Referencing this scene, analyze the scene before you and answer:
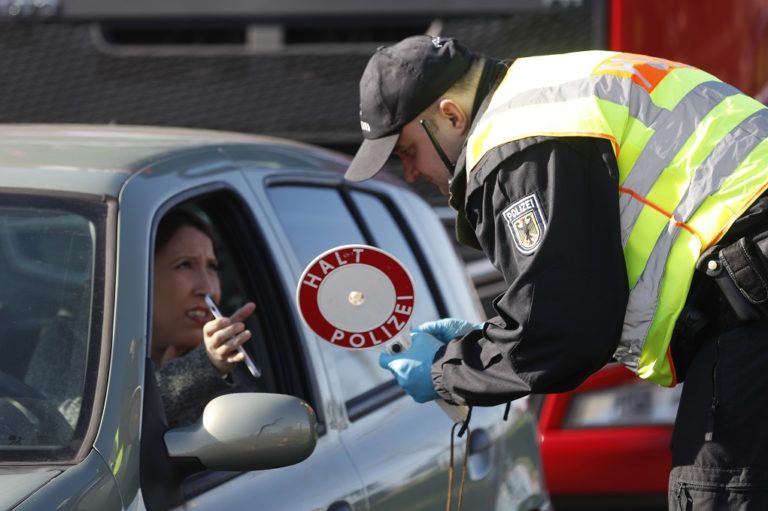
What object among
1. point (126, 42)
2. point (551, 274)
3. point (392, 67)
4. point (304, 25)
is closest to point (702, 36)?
point (304, 25)

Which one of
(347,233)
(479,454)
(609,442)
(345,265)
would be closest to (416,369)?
(345,265)

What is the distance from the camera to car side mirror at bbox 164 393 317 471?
3113mm

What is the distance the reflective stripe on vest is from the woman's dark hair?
1.30 meters

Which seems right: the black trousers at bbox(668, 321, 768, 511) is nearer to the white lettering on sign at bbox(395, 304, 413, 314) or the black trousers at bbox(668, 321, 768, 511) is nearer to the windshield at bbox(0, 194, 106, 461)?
the white lettering on sign at bbox(395, 304, 413, 314)

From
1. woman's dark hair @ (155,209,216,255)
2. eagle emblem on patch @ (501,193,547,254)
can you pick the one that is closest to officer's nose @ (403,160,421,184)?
eagle emblem on patch @ (501,193,547,254)

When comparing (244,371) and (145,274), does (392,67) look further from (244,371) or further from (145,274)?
(244,371)

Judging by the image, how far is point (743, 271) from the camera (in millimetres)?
3186

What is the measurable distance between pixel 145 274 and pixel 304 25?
340 cm

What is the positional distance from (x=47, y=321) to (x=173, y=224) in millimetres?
1058

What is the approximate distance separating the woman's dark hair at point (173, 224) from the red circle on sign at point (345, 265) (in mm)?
855

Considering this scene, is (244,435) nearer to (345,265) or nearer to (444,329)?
(345,265)

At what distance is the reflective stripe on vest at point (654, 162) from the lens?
3.19 meters

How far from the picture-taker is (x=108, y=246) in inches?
132

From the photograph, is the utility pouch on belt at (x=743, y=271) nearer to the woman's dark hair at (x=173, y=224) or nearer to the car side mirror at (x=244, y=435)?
the car side mirror at (x=244, y=435)
